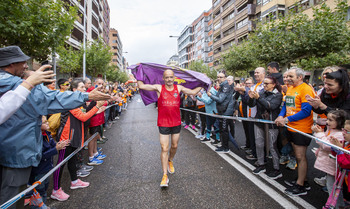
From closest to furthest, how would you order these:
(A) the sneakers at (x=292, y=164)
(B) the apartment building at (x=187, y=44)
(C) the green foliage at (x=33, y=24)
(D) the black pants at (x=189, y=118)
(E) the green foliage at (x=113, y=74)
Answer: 1. (A) the sneakers at (x=292, y=164)
2. (C) the green foliage at (x=33, y=24)
3. (D) the black pants at (x=189, y=118)
4. (E) the green foliage at (x=113, y=74)
5. (B) the apartment building at (x=187, y=44)

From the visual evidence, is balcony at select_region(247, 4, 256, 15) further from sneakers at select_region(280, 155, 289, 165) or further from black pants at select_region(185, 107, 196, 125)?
sneakers at select_region(280, 155, 289, 165)

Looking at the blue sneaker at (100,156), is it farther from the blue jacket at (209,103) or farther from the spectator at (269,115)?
the spectator at (269,115)

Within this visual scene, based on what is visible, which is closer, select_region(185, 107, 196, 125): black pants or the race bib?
the race bib

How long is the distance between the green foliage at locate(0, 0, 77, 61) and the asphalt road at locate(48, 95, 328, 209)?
5179 mm

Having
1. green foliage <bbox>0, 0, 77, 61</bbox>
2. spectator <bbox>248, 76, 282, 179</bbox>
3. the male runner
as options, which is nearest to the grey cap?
the male runner

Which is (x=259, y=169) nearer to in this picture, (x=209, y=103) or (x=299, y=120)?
(x=299, y=120)

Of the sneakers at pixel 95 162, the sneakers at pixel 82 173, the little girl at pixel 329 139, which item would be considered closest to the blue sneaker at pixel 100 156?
the sneakers at pixel 95 162

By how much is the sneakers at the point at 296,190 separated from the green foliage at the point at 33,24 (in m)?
8.03

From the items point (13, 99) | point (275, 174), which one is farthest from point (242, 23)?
point (13, 99)

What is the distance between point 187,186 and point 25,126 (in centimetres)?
262

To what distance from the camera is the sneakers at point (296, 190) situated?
10.4 ft

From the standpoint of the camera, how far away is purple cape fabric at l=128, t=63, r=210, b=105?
4.64m

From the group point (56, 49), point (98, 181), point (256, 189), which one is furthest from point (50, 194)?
point (56, 49)

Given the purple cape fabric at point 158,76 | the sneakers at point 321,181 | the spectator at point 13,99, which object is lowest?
the sneakers at point 321,181
